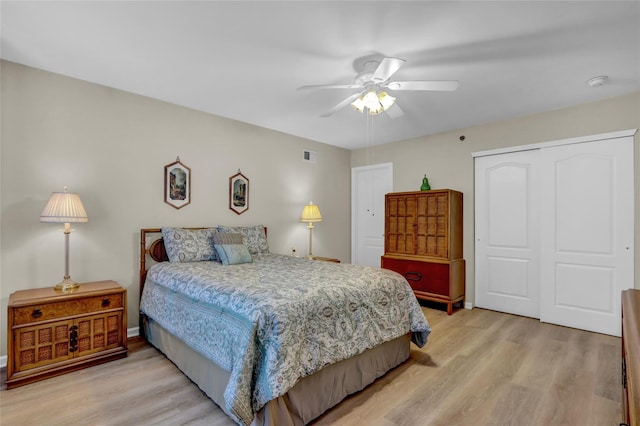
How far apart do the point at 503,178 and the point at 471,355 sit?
2.38 m

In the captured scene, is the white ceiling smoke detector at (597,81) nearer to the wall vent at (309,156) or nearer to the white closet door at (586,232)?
the white closet door at (586,232)

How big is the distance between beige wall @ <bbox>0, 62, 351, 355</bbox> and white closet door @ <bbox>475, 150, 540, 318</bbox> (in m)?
2.88

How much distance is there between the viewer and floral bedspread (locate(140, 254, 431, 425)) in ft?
5.44

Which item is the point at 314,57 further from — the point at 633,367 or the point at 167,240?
the point at 633,367

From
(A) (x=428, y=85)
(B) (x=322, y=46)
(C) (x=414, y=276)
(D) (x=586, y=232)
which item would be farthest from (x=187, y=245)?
(D) (x=586, y=232)

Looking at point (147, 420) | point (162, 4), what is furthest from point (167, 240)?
point (162, 4)

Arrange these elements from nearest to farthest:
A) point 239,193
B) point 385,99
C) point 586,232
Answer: point 385,99 < point 586,232 < point 239,193

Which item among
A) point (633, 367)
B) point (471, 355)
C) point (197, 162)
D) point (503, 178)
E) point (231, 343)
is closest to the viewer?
point (633, 367)

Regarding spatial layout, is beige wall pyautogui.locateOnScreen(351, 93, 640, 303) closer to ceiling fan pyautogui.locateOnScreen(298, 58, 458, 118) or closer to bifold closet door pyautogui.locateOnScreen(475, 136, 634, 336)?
bifold closet door pyautogui.locateOnScreen(475, 136, 634, 336)

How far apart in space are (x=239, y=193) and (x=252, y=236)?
65 centimetres

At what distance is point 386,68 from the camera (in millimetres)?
2188

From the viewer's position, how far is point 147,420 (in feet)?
6.26

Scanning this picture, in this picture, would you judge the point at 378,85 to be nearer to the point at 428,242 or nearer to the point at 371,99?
the point at 371,99

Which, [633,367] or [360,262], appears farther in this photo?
[360,262]
